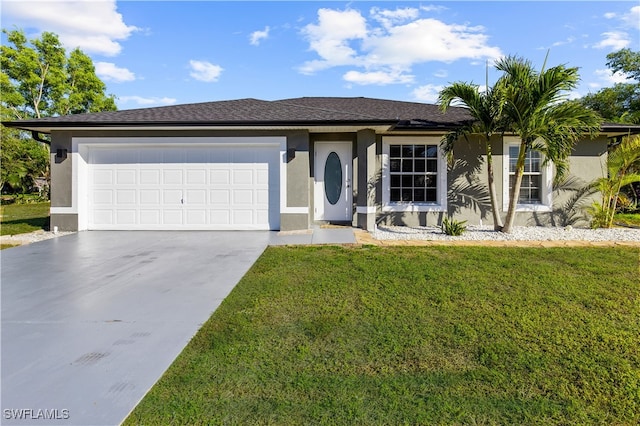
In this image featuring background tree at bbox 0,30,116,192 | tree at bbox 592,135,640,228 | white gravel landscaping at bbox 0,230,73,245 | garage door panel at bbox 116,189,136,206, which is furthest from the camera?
background tree at bbox 0,30,116,192

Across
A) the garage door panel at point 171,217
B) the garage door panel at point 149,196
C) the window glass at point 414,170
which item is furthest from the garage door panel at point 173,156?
the window glass at point 414,170

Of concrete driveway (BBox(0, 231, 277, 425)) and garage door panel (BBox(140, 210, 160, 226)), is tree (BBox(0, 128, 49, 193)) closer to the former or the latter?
garage door panel (BBox(140, 210, 160, 226))

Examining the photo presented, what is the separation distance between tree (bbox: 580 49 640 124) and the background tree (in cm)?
3759

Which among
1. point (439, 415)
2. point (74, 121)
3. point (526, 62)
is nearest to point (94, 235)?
point (74, 121)

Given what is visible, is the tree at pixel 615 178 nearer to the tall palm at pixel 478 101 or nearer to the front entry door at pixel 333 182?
the tall palm at pixel 478 101

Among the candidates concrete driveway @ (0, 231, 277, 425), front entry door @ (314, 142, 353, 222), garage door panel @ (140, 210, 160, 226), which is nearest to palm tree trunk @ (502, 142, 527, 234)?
front entry door @ (314, 142, 353, 222)

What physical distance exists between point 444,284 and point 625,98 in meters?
24.7

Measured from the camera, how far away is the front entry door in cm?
1073

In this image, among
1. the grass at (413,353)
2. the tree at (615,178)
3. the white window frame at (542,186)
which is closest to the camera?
the grass at (413,353)

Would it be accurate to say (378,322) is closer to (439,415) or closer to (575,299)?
(439,415)

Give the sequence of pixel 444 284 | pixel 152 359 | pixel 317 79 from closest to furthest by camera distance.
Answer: pixel 152 359 → pixel 444 284 → pixel 317 79

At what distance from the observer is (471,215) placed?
34.7ft

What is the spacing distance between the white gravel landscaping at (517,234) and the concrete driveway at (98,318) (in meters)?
3.83

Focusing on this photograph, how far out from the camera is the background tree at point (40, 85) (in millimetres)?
26750
